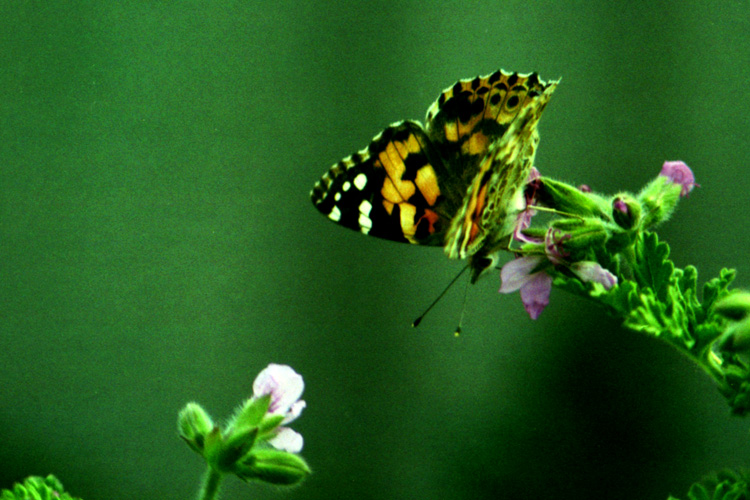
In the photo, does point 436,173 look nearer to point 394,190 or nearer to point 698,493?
point 394,190

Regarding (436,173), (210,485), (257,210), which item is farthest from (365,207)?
(257,210)

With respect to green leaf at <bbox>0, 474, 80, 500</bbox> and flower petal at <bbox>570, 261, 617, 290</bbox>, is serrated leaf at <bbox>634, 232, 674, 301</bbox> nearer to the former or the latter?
flower petal at <bbox>570, 261, 617, 290</bbox>

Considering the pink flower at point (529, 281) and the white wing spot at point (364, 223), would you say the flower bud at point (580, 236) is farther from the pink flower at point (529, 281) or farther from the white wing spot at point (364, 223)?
the white wing spot at point (364, 223)

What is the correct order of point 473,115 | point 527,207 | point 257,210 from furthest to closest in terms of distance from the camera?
point 257,210 < point 473,115 < point 527,207

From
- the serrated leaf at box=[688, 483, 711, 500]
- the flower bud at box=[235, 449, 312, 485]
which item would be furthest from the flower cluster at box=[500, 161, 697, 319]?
the flower bud at box=[235, 449, 312, 485]

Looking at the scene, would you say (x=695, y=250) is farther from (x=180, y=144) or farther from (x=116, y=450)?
(x=116, y=450)
